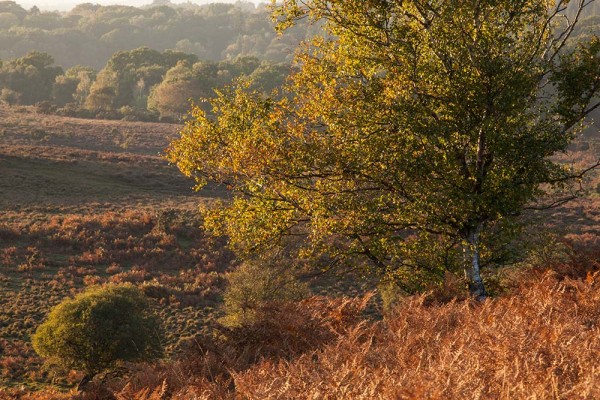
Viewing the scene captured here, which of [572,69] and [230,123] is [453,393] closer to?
[230,123]

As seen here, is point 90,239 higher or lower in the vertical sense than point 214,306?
lower

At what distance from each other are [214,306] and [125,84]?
335ft

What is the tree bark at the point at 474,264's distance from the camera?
11914 mm

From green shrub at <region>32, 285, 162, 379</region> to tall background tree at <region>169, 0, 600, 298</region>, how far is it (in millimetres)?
14710

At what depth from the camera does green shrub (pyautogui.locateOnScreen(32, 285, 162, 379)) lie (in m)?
25.1

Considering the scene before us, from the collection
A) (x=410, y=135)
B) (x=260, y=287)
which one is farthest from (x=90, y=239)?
(x=410, y=135)

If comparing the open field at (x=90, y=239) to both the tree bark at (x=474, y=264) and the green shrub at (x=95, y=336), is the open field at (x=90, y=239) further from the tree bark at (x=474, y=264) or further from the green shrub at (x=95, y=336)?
the tree bark at (x=474, y=264)

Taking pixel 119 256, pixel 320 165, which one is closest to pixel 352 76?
pixel 320 165

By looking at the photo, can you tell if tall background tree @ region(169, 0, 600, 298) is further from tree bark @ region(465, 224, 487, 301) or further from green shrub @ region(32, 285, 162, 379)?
green shrub @ region(32, 285, 162, 379)

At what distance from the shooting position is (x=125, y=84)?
127 metres

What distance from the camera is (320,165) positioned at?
11.9m

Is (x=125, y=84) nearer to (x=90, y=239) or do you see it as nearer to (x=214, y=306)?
(x=90, y=239)

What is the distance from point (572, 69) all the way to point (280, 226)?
721 centimetres

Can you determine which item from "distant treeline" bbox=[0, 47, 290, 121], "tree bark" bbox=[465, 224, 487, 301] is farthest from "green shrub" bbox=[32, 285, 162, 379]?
"distant treeline" bbox=[0, 47, 290, 121]
